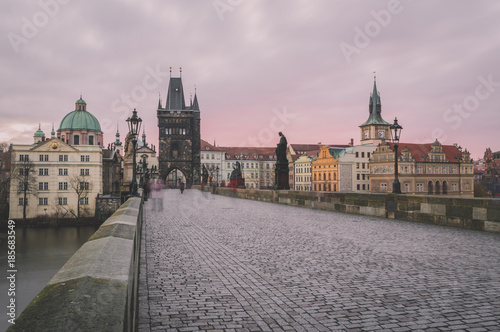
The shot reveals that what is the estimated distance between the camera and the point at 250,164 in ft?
365

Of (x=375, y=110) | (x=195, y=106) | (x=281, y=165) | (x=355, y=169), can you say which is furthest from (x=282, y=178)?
(x=375, y=110)

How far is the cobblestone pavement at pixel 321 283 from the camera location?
11.8 feet

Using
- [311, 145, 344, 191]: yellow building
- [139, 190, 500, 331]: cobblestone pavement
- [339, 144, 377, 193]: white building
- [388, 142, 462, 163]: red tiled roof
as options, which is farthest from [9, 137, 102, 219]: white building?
[139, 190, 500, 331]: cobblestone pavement

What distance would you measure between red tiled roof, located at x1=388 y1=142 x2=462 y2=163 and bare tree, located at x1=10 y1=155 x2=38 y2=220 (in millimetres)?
63824

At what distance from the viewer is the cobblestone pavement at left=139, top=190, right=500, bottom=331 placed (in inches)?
142

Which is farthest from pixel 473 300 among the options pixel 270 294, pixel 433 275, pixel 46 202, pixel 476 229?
pixel 46 202

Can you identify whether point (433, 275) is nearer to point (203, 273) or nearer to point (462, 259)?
point (462, 259)

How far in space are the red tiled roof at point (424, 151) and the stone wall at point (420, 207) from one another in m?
64.4

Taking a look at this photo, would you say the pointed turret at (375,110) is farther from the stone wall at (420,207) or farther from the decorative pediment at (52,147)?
the stone wall at (420,207)

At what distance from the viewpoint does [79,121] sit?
10000 centimetres

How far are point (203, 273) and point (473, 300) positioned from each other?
3331mm

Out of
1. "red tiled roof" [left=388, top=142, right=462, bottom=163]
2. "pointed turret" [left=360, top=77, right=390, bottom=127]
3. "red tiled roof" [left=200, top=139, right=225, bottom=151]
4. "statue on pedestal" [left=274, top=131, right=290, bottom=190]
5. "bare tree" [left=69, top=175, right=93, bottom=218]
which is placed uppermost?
"pointed turret" [left=360, top=77, right=390, bottom=127]

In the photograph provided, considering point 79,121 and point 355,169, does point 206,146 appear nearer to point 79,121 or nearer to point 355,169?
point 79,121

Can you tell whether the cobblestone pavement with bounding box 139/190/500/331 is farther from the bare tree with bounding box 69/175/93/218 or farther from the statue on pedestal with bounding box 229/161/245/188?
the bare tree with bounding box 69/175/93/218
